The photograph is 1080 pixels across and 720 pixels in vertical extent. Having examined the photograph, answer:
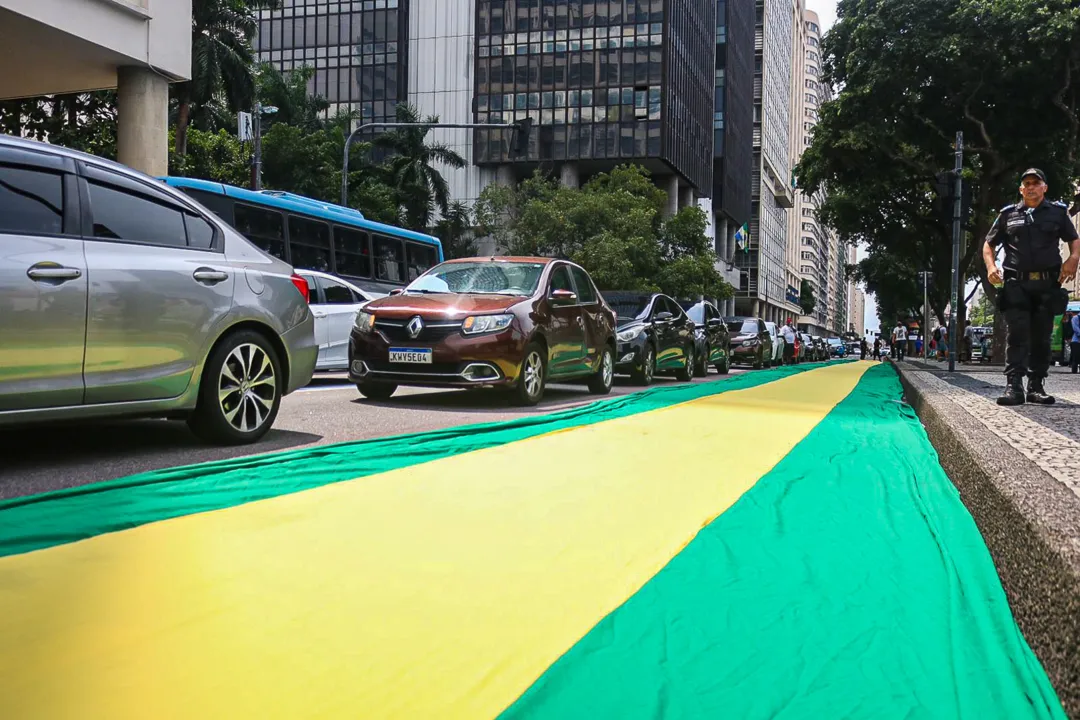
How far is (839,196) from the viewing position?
31.1 m

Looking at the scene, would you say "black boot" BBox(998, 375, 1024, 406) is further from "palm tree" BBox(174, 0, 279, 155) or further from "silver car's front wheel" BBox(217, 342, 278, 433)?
"palm tree" BBox(174, 0, 279, 155)

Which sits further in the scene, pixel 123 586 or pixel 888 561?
pixel 888 561

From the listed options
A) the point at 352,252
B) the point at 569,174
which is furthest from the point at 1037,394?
the point at 569,174

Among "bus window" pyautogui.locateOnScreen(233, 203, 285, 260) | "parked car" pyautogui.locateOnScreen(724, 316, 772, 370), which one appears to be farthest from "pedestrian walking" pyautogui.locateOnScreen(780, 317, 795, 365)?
"bus window" pyautogui.locateOnScreen(233, 203, 285, 260)

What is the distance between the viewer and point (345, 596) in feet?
9.37

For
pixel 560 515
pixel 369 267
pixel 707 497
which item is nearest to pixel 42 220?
pixel 560 515

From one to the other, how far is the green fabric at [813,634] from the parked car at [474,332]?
5.16 metres

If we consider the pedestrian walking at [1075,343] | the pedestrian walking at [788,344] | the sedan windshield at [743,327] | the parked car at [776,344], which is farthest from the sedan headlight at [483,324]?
the pedestrian walking at [788,344]

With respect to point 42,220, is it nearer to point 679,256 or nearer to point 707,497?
point 707,497

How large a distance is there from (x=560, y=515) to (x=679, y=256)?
37.1 metres

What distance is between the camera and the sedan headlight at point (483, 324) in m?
9.12

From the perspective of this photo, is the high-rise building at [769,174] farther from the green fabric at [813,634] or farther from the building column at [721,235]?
the green fabric at [813,634]

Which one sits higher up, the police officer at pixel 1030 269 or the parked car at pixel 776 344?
the police officer at pixel 1030 269

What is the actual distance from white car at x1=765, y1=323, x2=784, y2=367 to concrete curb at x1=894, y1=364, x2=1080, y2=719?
2662cm
